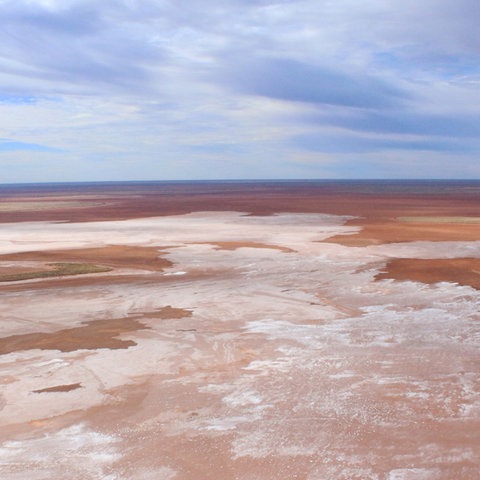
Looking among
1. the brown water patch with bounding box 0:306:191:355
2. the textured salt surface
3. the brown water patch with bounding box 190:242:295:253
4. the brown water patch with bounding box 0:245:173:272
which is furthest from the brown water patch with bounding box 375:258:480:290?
the brown water patch with bounding box 0:306:191:355

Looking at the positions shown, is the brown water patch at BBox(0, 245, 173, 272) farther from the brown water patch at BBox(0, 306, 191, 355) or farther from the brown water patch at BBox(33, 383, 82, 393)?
the brown water patch at BBox(33, 383, 82, 393)

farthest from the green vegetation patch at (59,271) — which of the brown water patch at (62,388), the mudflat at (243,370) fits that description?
the brown water patch at (62,388)

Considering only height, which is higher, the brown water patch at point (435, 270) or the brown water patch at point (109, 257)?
the brown water patch at point (109, 257)

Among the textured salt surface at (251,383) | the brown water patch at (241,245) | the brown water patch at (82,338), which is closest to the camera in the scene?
the textured salt surface at (251,383)

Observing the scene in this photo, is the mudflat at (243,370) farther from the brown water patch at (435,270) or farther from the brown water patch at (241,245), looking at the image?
the brown water patch at (241,245)

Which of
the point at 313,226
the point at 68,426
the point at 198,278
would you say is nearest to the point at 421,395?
the point at 68,426

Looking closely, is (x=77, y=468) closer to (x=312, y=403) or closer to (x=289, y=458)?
(x=289, y=458)
